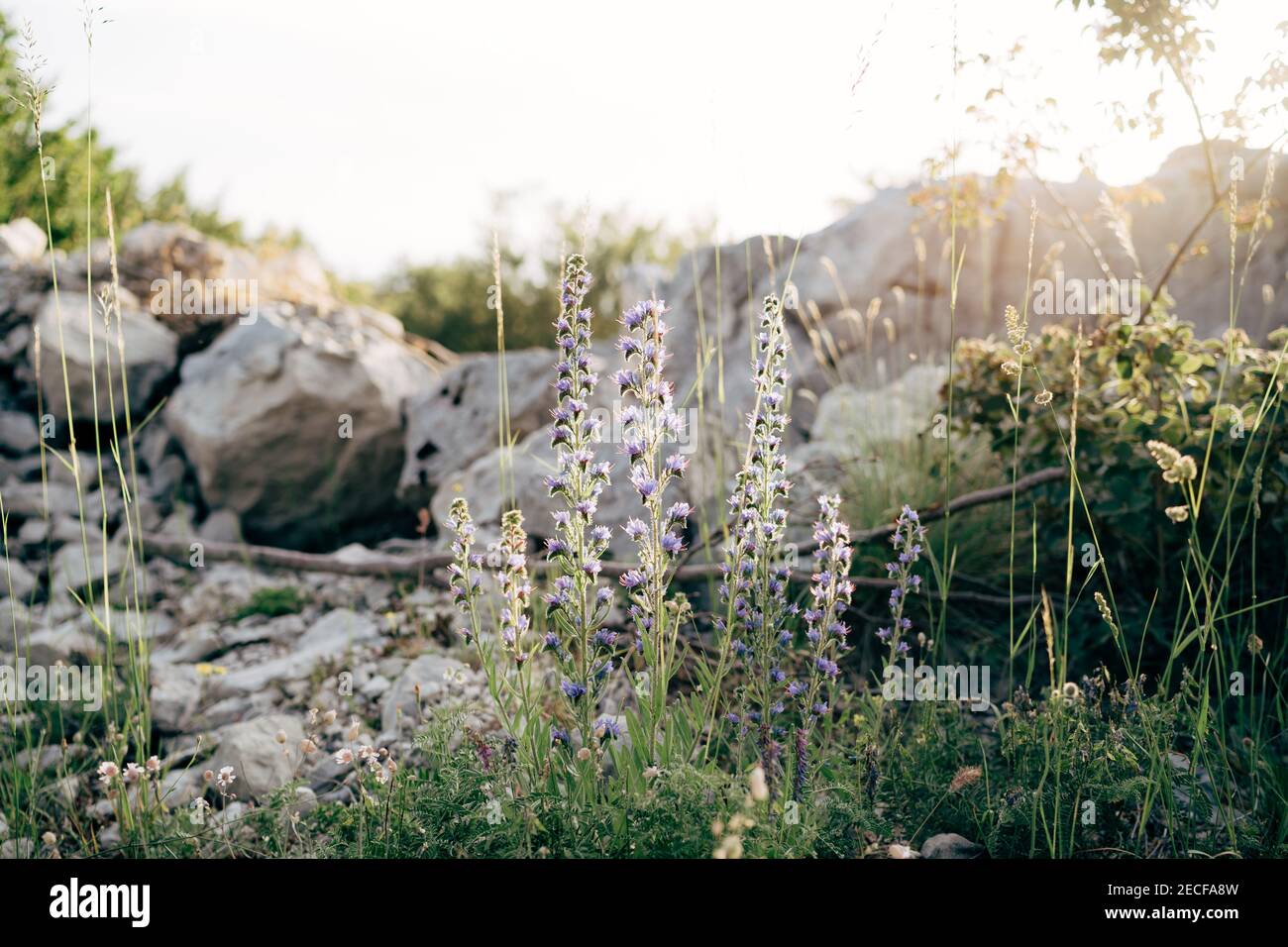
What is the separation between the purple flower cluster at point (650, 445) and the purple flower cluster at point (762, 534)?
0.66 ft

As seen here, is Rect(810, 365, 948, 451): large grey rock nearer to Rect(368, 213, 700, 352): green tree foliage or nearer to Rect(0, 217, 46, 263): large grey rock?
Rect(0, 217, 46, 263): large grey rock

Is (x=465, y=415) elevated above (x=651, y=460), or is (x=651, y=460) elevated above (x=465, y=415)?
(x=465, y=415)

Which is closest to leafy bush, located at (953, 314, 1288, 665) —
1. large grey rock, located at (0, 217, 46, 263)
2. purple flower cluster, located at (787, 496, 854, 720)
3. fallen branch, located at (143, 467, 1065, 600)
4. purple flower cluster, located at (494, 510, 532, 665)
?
fallen branch, located at (143, 467, 1065, 600)

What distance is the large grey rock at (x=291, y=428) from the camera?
23.0 ft

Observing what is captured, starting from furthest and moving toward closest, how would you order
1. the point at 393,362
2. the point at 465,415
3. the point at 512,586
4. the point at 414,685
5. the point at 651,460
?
the point at 393,362
the point at 465,415
the point at 414,685
the point at 512,586
the point at 651,460

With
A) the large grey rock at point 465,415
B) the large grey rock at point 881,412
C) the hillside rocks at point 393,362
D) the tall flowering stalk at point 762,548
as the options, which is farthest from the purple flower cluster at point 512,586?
the large grey rock at point 465,415

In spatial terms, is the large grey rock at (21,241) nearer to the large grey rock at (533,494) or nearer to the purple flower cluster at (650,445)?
the large grey rock at (533,494)

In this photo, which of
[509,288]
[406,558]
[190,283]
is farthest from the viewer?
[509,288]

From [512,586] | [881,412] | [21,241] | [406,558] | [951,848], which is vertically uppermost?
[21,241]

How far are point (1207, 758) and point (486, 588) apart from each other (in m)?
3.18

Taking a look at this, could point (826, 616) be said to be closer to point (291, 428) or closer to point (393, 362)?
point (291, 428)

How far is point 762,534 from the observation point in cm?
264

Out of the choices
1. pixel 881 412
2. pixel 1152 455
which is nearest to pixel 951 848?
pixel 1152 455

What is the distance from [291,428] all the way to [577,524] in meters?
5.09
